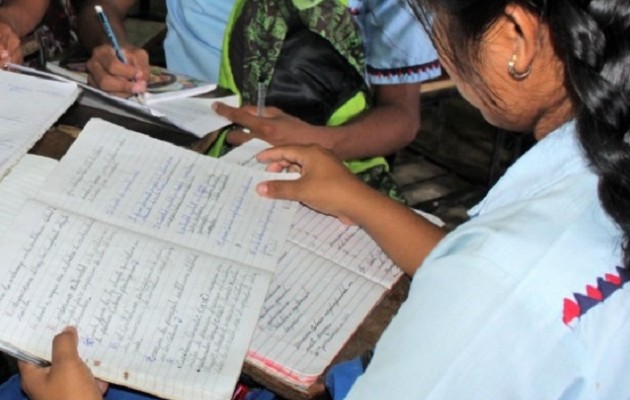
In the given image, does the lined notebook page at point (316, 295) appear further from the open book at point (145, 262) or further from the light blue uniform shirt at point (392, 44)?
the light blue uniform shirt at point (392, 44)

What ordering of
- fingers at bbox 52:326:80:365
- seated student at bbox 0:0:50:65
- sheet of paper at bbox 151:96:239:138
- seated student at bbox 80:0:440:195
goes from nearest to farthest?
1. fingers at bbox 52:326:80:365
2. sheet of paper at bbox 151:96:239:138
3. seated student at bbox 80:0:440:195
4. seated student at bbox 0:0:50:65

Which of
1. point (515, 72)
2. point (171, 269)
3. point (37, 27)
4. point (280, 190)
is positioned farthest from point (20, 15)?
point (515, 72)

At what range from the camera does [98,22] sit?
151 centimetres

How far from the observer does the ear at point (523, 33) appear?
1.99 ft

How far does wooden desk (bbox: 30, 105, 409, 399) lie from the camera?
77cm

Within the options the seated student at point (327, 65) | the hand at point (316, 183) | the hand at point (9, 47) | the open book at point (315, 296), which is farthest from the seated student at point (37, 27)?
the open book at point (315, 296)

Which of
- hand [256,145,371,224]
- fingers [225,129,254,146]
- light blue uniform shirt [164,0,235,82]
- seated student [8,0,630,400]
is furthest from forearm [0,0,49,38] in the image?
seated student [8,0,630,400]

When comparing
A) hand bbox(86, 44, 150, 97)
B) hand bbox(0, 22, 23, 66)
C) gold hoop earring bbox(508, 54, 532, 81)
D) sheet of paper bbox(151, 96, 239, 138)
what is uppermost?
gold hoop earring bbox(508, 54, 532, 81)

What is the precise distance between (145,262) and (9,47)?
2.00ft

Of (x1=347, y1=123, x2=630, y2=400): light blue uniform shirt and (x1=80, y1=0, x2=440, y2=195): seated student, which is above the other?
(x1=347, y1=123, x2=630, y2=400): light blue uniform shirt

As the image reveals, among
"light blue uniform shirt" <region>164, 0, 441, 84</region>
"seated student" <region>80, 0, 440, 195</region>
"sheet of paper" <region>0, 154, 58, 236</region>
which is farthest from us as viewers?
"light blue uniform shirt" <region>164, 0, 441, 84</region>

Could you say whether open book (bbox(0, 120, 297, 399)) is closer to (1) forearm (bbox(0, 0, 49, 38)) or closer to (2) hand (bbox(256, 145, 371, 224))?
(2) hand (bbox(256, 145, 371, 224))

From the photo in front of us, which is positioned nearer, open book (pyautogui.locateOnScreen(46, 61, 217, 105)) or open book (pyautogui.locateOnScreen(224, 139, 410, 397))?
open book (pyautogui.locateOnScreen(224, 139, 410, 397))

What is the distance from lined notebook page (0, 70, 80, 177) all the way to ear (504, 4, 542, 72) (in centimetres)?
56
